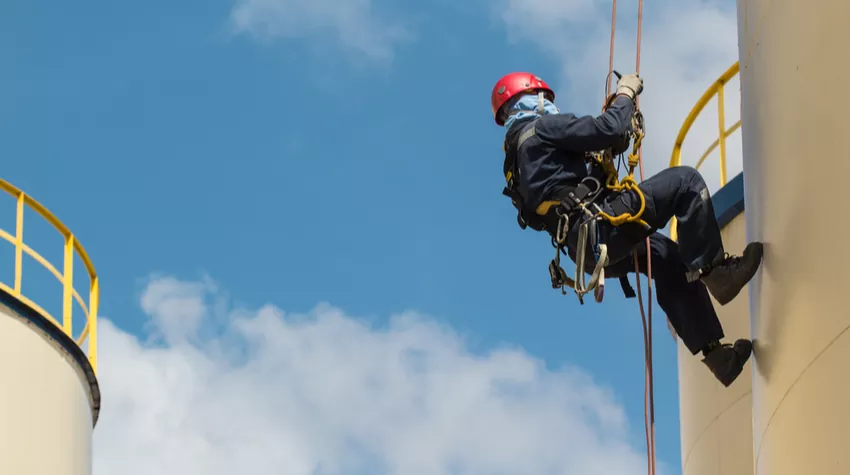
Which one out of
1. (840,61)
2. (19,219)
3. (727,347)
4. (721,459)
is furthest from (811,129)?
(19,219)

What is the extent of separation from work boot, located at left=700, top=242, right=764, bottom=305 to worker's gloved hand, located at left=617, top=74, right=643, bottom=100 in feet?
3.39

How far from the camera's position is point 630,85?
7.86 meters

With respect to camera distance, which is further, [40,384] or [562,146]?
[40,384]

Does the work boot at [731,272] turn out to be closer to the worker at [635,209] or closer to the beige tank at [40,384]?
the worker at [635,209]

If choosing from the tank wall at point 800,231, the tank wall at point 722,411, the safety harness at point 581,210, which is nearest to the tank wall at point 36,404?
the safety harness at point 581,210

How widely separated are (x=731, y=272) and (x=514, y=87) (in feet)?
6.29

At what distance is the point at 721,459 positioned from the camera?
10.5 metres

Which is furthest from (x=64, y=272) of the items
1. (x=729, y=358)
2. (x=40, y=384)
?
(x=729, y=358)

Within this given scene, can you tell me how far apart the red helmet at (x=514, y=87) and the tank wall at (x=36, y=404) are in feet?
12.9

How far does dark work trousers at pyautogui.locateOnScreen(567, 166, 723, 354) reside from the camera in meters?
7.57

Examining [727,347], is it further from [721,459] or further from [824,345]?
[721,459]

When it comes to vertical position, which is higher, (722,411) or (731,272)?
(722,411)

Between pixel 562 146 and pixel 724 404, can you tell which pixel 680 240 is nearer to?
pixel 562 146

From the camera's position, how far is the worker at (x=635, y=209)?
7.54 meters
